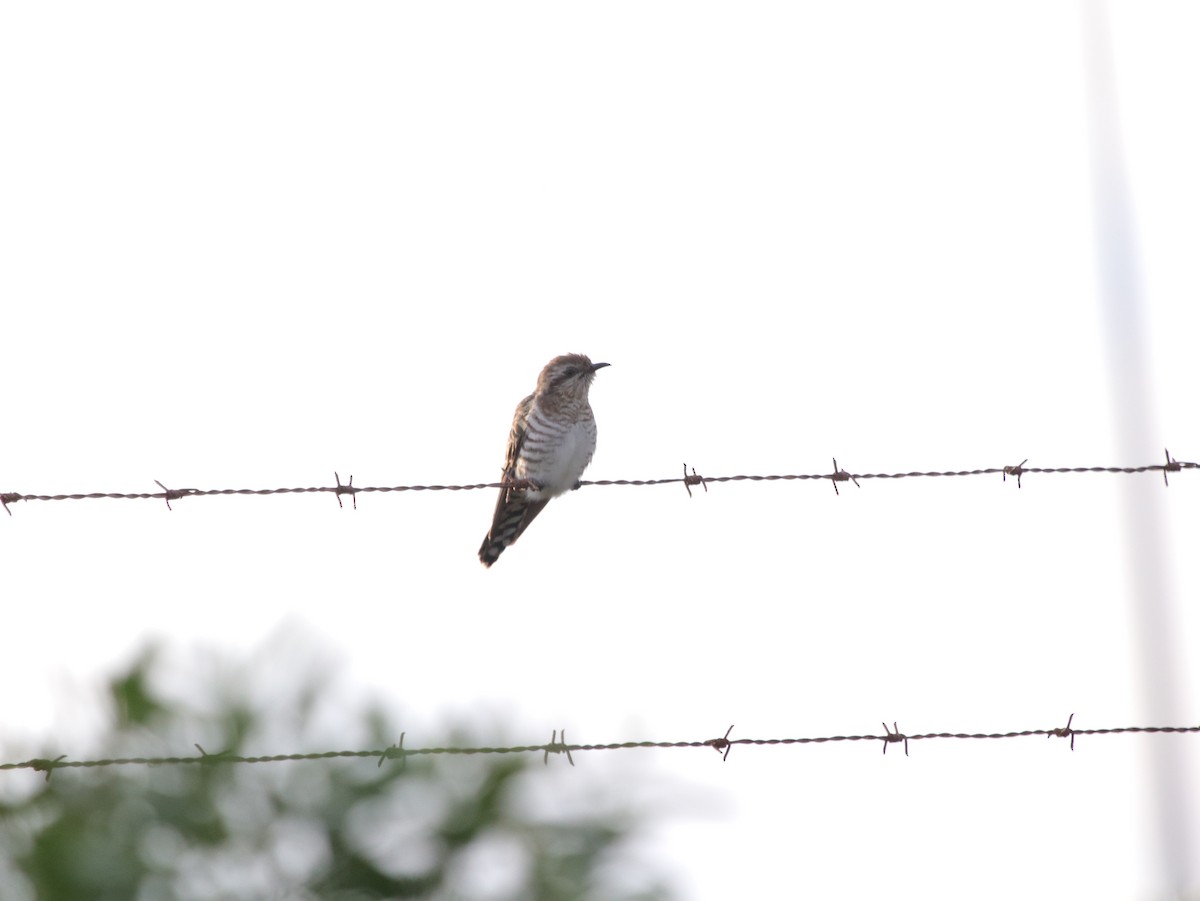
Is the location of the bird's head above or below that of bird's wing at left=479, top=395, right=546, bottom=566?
above

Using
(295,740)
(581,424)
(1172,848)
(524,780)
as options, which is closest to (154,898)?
(295,740)

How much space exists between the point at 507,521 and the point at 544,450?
56cm

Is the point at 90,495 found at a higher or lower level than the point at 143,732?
higher

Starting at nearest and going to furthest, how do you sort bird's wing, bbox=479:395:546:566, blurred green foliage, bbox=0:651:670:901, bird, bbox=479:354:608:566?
blurred green foliage, bbox=0:651:670:901, bird, bbox=479:354:608:566, bird's wing, bbox=479:395:546:566

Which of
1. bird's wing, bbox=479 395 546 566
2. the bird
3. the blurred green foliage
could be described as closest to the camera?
the blurred green foliage

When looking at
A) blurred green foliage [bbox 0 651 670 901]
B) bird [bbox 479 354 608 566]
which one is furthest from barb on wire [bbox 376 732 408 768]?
bird [bbox 479 354 608 566]

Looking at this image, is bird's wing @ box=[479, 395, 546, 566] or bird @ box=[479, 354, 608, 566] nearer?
bird @ box=[479, 354, 608, 566]

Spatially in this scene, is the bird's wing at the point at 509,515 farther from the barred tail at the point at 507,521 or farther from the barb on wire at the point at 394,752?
the barb on wire at the point at 394,752

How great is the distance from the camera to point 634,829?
6.34m

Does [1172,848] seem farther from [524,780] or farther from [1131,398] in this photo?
[524,780]

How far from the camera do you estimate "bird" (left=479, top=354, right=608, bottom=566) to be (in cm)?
1095

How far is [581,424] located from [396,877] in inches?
200

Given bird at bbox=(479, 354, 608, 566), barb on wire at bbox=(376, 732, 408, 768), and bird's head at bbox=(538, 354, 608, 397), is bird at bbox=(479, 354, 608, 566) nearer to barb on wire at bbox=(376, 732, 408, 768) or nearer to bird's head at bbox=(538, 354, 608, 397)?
bird's head at bbox=(538, 354, 608, 397)

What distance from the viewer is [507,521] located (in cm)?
1126
